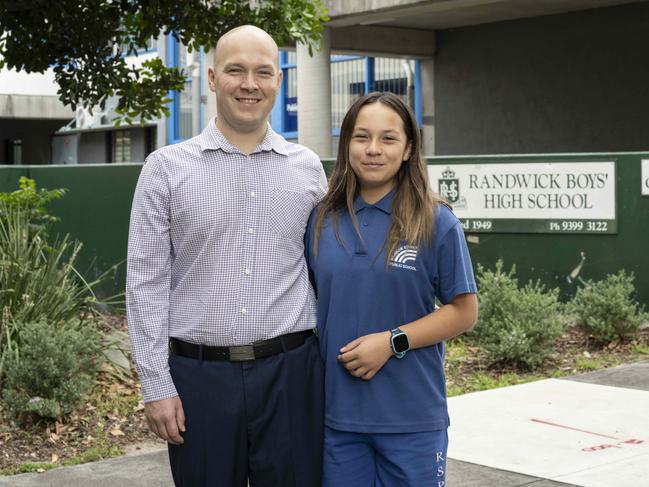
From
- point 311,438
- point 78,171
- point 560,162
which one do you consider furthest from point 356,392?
point 78,171

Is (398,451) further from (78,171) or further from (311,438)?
(78,171)

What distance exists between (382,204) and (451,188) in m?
9.08

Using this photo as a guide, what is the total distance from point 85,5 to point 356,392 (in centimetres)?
471

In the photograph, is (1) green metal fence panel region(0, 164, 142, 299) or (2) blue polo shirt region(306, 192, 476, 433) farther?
(1) green metal fence panel region(0, 164, 142, 299)

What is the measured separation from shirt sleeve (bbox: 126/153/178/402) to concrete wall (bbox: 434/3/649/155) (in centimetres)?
2215

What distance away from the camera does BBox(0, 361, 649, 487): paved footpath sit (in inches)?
227

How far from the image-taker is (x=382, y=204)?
340 cm

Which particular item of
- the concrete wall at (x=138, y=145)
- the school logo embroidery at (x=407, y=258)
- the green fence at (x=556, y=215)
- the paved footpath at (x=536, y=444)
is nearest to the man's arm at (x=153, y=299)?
the school logo embroidery at (x=407, y=258)

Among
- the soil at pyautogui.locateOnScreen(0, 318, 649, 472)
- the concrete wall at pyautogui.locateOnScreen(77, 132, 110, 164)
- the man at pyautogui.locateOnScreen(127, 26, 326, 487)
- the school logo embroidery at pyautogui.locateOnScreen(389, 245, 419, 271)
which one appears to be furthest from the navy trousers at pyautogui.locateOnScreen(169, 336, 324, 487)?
the concrete wall at pyautogui.locateOnScreen(77, 132, 110, 164)

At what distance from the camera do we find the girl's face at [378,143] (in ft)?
11.0

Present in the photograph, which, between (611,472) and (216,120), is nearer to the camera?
(216,120)

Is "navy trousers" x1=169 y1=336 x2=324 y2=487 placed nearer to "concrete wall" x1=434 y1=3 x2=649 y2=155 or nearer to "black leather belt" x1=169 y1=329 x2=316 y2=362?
"black leather belt" x1=169 y1=329 x2=316 y2=362

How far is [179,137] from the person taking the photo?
3328 centimetres

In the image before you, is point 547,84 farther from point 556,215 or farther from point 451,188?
point 556,215
